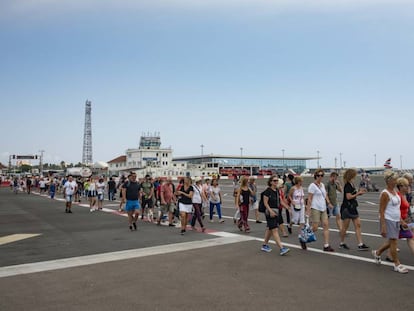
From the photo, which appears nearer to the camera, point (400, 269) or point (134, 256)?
point (400, 269)

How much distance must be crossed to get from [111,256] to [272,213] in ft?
11.2

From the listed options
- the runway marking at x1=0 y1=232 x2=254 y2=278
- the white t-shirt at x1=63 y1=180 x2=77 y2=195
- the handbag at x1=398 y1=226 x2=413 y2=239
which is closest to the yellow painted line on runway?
the runway marking at x1=0 y1=232 x2=254 y2=278

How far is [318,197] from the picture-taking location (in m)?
8.35

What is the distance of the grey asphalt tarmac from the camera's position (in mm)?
4922

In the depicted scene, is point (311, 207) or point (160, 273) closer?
point (160, 273)

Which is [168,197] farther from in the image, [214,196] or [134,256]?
[134,256]

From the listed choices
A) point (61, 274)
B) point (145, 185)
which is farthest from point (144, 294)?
point (145, 185)

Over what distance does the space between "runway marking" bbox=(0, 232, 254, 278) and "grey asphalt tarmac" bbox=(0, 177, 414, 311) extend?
20 millimetres

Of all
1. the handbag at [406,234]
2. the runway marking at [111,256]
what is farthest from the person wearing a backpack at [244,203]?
the handbag at [406,234]

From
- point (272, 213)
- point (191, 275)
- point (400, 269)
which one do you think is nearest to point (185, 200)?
point (272, 213)

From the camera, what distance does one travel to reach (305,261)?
717cm

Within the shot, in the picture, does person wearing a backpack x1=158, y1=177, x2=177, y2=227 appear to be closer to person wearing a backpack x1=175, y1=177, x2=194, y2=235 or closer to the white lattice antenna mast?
person wearing a backpack x1=175, y1=177, x2=194, y2=235

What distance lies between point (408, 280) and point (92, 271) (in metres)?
5.12

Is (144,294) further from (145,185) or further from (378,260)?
(145,185)
